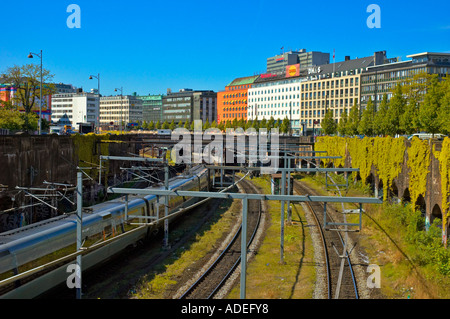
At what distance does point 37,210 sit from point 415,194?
25.5m

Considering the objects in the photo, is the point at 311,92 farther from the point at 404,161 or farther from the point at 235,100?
the point at 404,161

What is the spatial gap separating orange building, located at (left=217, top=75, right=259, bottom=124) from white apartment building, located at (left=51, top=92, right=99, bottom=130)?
5892 centimetres

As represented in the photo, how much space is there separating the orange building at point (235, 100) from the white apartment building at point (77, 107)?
193 ft

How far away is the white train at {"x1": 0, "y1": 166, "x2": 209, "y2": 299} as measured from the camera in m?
13.2

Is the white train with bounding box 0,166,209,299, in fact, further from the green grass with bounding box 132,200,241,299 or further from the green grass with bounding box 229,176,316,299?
the green grass with bounding box 229,176,316,299

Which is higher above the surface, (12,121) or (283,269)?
(12,121)

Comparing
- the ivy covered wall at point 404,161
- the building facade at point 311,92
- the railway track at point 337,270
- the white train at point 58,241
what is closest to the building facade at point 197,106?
the building facade at point 311,92

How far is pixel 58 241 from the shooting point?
15406 millimetres

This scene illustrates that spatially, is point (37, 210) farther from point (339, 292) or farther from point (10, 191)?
point (339, 292)

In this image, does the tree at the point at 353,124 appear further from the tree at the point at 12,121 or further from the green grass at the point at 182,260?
the tree at the point at 12,121

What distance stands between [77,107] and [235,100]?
74847 millimetres

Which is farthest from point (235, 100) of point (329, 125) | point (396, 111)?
point (396, 111)

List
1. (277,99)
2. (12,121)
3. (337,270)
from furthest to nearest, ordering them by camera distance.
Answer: (277,99) → (12,121) → (337,270)
